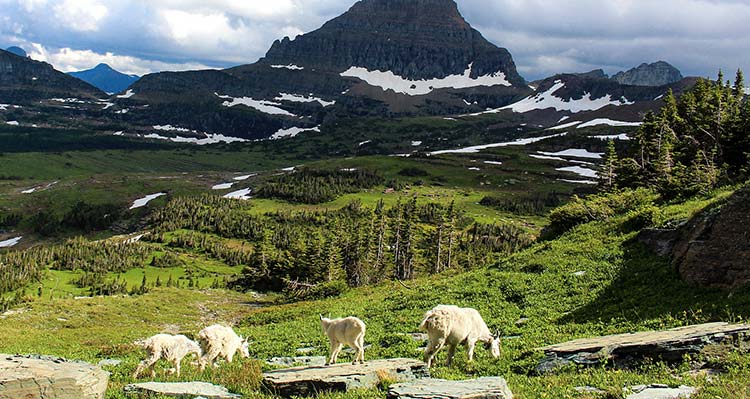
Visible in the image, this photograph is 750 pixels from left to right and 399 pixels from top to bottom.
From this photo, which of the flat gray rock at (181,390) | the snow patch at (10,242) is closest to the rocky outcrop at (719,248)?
the flat gray rock at (181,390)

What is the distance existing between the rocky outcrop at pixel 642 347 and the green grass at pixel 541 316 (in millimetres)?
462

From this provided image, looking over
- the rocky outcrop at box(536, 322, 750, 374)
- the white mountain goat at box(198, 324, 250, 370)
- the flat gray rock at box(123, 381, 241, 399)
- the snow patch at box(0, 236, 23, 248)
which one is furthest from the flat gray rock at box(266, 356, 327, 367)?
the snow patch at box(0, 236, 23, 248)

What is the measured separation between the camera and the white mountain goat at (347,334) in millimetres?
16562

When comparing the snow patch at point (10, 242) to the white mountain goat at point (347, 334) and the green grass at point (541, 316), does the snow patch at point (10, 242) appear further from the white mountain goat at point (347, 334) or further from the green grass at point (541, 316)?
the white mountain goat at point (347, 334)

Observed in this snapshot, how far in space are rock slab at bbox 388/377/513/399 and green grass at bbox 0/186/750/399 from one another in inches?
46.9

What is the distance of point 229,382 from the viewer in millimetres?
14352

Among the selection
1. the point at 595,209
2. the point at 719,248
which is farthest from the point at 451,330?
the point at 595,209

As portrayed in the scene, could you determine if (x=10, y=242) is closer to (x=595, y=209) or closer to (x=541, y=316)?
(x=595, y=209)

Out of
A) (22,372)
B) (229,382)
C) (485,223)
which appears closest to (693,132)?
(229,382)

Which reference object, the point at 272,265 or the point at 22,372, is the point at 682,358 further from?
the point at 272,265

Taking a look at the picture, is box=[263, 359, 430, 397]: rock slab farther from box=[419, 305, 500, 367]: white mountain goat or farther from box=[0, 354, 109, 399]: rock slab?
box=[0, 354, 109, 399]: rock slab

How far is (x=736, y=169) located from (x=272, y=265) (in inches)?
2823

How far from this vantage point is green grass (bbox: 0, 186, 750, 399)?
43.7ft

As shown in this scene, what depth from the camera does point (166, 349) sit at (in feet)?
60.4
